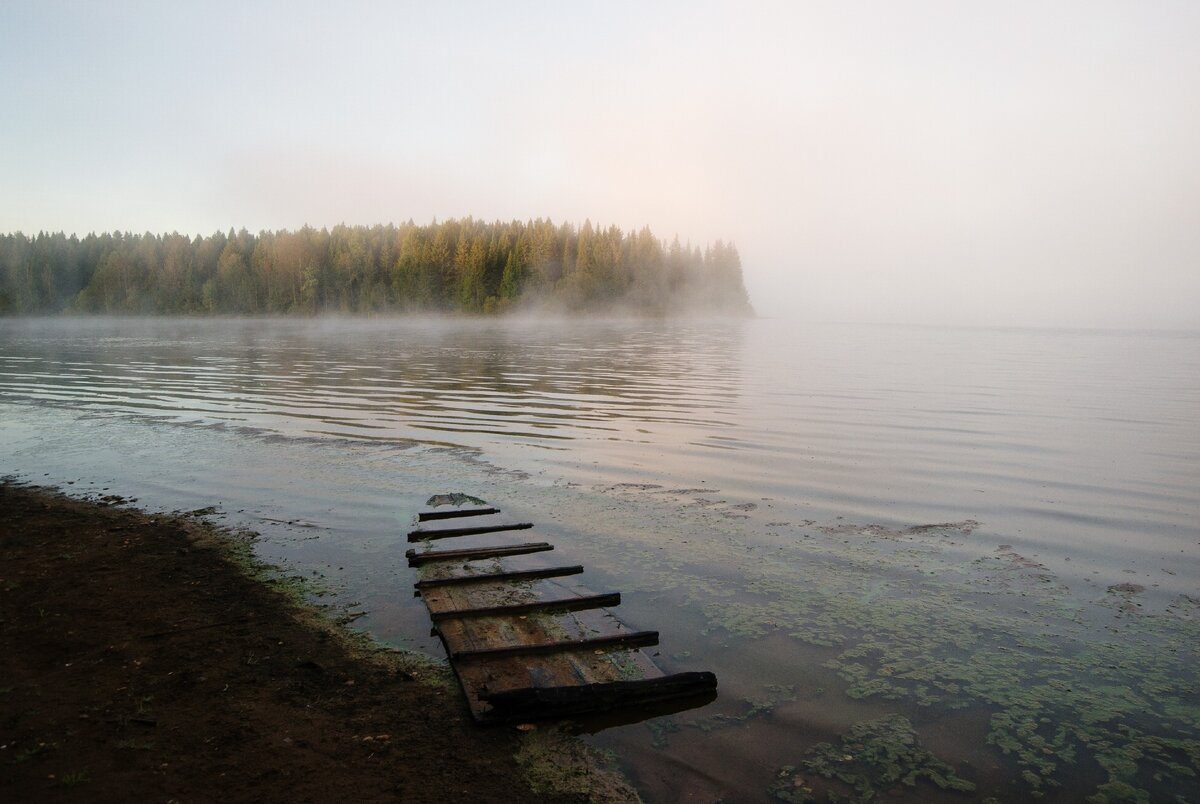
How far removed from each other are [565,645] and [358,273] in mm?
159824

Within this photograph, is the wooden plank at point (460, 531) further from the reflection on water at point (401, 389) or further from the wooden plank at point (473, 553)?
the reflection on water at point (401, 389)

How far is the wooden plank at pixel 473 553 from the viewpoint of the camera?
305 inches

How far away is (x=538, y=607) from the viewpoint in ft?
21.3

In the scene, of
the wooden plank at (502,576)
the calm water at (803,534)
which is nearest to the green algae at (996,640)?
the calm water at (803,534)

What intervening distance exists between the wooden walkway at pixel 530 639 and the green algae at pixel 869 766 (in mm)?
957

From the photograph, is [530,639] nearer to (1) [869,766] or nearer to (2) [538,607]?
(2) [538,607]

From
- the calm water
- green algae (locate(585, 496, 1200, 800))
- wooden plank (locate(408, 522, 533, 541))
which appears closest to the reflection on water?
the calm water

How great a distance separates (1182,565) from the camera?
25.5 feet

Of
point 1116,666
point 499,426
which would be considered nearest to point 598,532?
point 1116,666

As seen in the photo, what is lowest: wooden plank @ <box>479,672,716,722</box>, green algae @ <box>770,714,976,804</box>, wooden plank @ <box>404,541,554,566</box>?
green algae @ <box>770,714,976,804</box>

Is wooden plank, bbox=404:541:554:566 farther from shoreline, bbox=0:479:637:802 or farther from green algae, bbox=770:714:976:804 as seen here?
green algae, bbox=770:714:976:804

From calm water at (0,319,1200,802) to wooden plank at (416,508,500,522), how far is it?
0.49 metres

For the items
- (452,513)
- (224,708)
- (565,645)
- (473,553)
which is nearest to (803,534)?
(473,553)

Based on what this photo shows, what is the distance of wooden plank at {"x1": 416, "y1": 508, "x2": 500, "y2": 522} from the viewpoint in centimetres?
933
